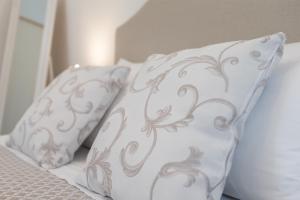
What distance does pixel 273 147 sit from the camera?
2.10 ft

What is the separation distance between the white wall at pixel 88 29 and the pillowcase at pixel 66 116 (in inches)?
23.9

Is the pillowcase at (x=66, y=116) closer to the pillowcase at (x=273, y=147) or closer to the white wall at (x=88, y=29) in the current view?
the pillowcase at (x=273, y=147)

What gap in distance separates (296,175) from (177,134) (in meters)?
0.26

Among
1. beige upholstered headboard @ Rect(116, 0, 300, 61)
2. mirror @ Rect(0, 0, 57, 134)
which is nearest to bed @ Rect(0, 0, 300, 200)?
beige upholstered headboard @ Rect(116, 0, 300, 61)

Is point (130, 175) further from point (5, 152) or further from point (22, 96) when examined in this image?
point (22, 96)

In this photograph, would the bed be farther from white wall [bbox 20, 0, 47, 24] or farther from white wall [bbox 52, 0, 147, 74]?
white wall [bbox 20, 0, 47, 24]

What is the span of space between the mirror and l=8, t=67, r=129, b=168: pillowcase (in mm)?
1072

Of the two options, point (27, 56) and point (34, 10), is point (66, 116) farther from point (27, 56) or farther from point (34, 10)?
point (34, 10)

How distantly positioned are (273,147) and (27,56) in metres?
1.90

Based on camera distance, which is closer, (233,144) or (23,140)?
(233,144)

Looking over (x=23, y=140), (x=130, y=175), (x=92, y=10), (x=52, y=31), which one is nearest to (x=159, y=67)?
(x=130, y=175)

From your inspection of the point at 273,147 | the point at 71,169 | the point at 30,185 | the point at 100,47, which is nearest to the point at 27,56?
the point at 100,47

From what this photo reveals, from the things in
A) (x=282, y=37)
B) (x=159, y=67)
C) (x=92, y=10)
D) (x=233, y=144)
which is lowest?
(x=233, y=144)

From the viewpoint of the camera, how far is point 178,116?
0.65 metres
